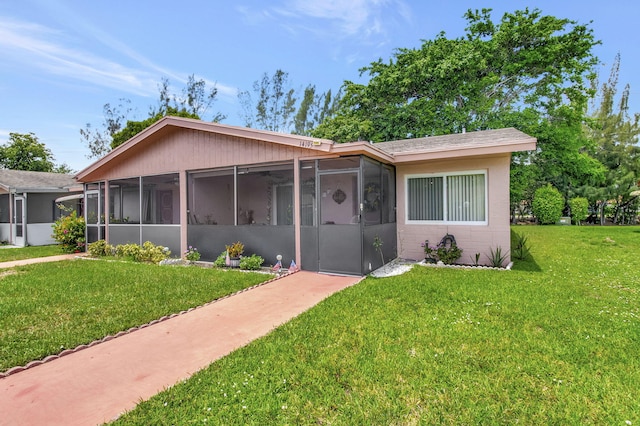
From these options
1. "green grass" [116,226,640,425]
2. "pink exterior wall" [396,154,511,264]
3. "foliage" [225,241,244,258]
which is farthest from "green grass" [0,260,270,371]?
"pink exterior wall" [396,154,511,264]

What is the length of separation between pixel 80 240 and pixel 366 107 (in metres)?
17.0

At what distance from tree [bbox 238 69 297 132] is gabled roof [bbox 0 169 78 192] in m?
15.5

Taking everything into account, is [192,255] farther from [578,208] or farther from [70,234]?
[578,208]

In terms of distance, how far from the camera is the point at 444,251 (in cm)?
790

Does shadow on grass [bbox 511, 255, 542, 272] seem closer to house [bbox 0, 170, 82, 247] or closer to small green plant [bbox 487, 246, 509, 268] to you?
small green plant [bbox 487, 246, 509, 268]

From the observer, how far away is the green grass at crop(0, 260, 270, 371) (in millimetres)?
3799

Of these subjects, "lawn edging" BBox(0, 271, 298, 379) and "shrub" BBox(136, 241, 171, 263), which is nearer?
"lawn edging" BBox(0, 271, 298, 379)

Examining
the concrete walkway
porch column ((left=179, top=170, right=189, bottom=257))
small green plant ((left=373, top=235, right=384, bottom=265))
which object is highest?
porch column ((left=179, top=170, right=189, bottom=257))

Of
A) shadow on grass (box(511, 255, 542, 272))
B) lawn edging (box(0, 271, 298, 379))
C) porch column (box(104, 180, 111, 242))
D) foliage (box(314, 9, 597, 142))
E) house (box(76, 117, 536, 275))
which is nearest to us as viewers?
lawn edging (box(0, 271, 298, 379))

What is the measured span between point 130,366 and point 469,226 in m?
7.58

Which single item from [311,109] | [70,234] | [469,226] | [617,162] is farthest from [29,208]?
[617,162]

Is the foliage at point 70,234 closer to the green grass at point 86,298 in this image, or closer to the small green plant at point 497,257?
the green grass at point 86,298

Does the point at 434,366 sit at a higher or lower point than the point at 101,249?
lower

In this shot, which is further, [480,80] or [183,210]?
[480,80]
